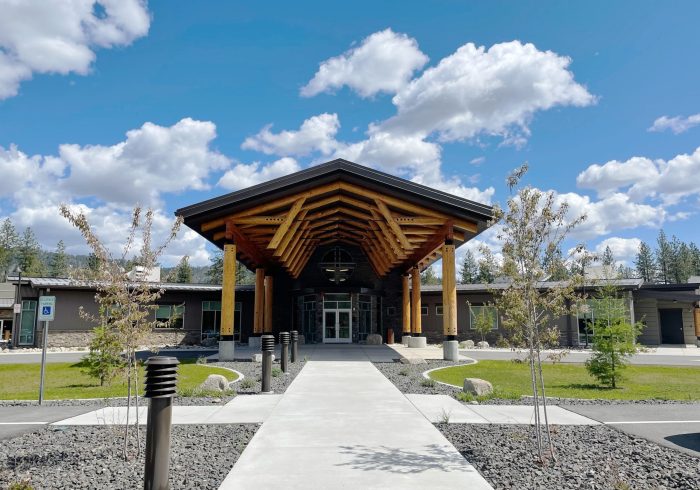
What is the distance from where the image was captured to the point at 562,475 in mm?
5066

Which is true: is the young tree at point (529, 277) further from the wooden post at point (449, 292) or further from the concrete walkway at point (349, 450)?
the wooden post at point (449, 292)

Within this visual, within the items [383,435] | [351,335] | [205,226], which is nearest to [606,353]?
[383,435]

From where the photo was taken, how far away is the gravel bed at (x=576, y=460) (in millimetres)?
4871

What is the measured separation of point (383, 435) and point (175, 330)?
29315mm

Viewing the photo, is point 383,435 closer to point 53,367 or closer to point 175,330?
point 53,367

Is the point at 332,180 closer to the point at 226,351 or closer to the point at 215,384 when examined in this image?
the point at 226,351

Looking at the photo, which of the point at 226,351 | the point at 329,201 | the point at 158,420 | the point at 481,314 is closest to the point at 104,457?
the point at 158,420

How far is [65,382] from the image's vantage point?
44.4 ft

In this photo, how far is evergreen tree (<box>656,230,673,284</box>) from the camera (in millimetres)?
105300

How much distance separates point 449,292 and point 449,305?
0.55m

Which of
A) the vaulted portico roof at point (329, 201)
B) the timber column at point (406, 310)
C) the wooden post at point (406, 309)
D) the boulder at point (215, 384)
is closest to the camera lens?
the boulder at point (215, 384)

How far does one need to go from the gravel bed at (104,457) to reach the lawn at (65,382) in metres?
2.24

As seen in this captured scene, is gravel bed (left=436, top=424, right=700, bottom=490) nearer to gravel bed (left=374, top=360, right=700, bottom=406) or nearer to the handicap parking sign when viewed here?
gravel bed (left=374, top=360, right=700, bottom=406)

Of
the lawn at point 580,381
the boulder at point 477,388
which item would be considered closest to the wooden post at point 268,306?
the lawn at point 580,381
